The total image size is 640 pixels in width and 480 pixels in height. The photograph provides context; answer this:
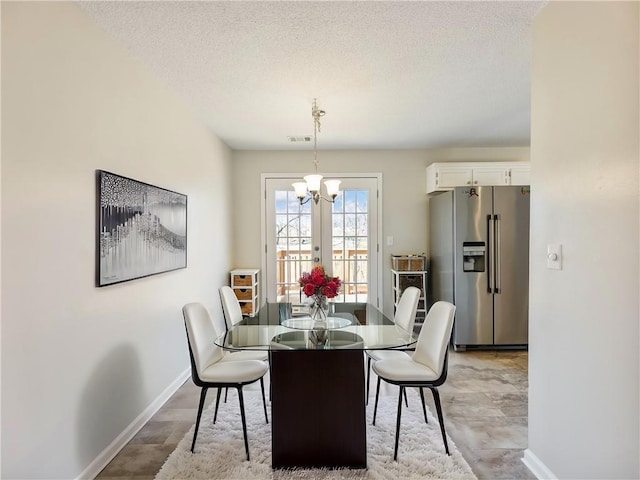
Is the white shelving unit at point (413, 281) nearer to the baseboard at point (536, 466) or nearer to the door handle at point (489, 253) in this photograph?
the door handle at point (489, 253)

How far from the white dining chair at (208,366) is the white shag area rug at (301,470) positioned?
0.10 m

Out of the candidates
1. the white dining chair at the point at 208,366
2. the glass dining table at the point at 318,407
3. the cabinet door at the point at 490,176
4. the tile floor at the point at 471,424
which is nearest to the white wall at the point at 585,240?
the tile floor at the point at 471,424

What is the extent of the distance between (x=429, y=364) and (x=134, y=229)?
2053 mm

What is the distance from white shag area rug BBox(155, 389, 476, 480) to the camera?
6.25 feet

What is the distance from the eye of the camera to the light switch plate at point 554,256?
1.72 m

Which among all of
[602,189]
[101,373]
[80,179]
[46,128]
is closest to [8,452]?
[101,373]

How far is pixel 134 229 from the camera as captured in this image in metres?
2.30

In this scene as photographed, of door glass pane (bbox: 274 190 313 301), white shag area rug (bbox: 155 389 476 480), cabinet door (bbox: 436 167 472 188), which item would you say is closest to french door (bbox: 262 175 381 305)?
door glass pane (bbox: 274 190 313 301)

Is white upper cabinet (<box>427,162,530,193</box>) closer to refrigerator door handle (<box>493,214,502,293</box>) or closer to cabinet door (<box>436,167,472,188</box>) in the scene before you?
cabinet door (<box>436,167,472,188</box>)

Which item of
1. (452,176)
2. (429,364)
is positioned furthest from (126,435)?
(452,176)

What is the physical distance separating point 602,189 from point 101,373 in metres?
2.63

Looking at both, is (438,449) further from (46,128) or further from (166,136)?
(166,136)

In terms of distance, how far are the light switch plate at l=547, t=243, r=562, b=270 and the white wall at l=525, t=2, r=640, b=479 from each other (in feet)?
0.10

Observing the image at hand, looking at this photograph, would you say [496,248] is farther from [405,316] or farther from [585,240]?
[585,240]
